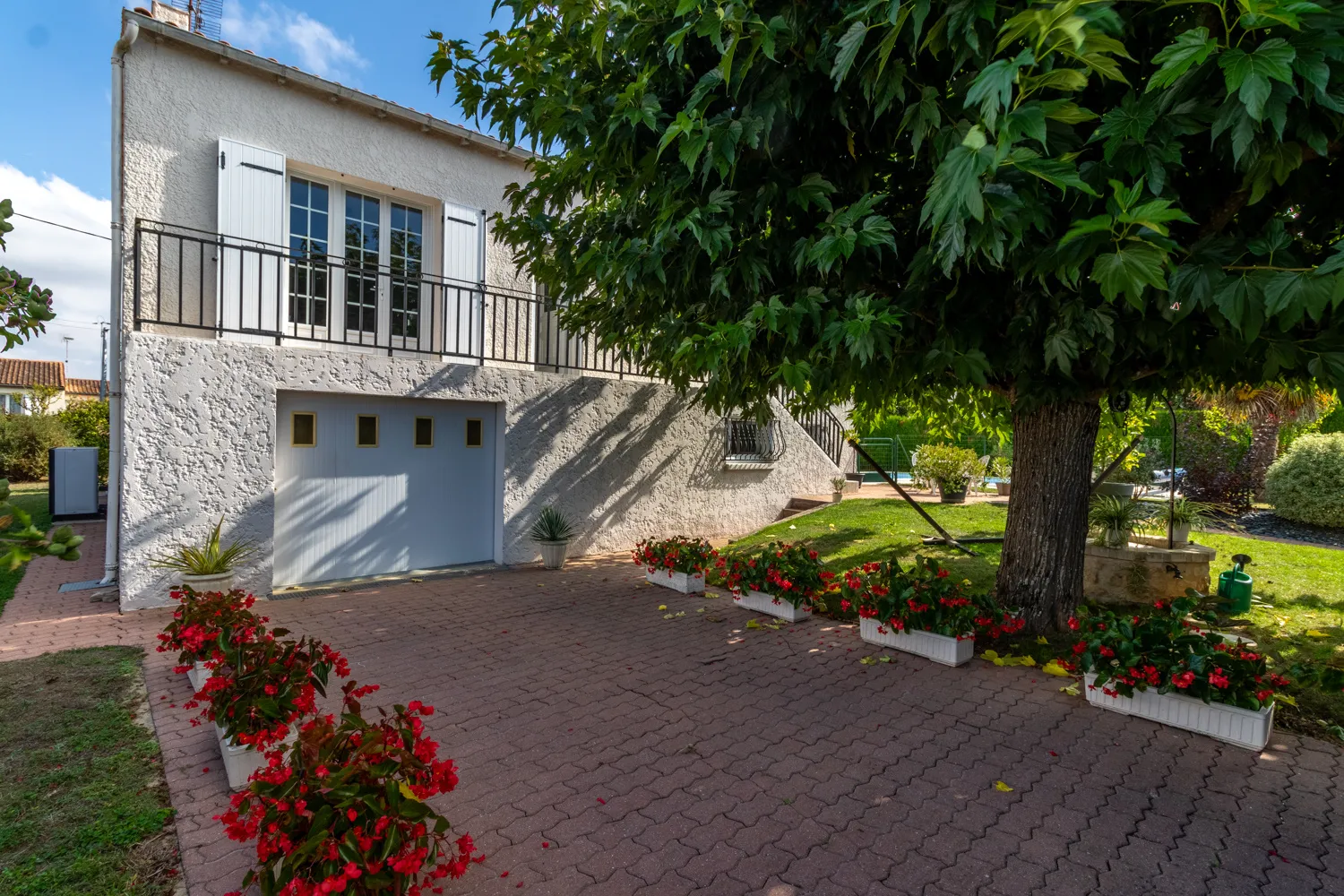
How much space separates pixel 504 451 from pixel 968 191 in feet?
22.6

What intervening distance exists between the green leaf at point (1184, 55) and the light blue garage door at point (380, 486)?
24.2ft

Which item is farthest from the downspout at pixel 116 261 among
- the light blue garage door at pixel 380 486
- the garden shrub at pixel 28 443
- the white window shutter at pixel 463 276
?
the garden shrub at pixel 28 443

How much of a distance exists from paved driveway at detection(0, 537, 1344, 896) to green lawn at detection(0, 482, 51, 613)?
5.04 feet

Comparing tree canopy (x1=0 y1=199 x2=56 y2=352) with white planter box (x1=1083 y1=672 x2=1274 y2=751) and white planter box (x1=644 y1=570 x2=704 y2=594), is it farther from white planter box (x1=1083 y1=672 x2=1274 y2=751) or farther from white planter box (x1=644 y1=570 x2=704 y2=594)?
white planter box (x1=644 y1=570 x2=704 y2=594)

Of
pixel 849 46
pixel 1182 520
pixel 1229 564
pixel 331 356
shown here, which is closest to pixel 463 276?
pixel 331 356

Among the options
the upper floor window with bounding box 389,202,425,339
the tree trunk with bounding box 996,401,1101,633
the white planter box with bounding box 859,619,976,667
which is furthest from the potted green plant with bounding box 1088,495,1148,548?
the upper floor window with bounding box 389,202,425,339

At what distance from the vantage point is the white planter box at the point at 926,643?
5.13 metres

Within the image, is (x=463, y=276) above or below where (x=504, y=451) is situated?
above

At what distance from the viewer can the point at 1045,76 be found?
2.25m

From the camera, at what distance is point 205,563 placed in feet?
19.7

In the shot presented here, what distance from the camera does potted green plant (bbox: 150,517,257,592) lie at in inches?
234

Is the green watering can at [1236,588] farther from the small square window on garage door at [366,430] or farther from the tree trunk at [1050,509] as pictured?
the small square window on garage door at [366,430]

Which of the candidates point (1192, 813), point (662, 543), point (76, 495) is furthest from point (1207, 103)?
point (76, 495)

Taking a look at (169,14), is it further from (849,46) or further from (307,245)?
(849,46)
